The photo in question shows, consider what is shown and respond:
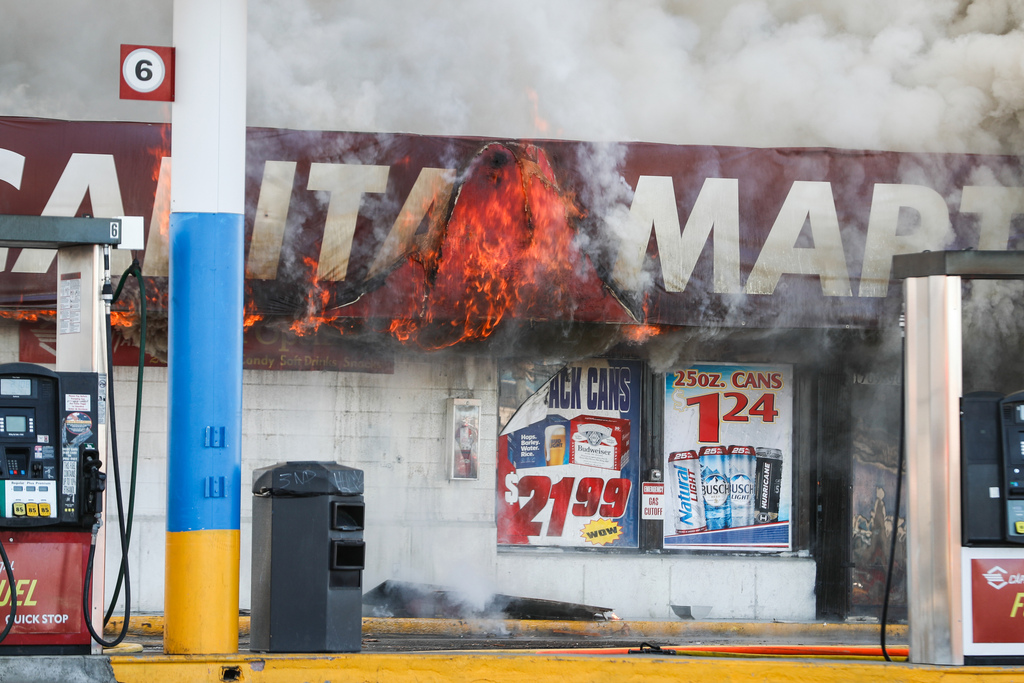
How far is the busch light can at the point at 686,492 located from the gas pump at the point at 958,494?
4765 mm

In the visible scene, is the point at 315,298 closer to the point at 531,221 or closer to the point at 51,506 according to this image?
the point at 531,221

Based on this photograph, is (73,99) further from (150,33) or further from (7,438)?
(7,438)

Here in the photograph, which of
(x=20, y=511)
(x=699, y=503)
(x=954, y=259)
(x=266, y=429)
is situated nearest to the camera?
(x=20, y=511)

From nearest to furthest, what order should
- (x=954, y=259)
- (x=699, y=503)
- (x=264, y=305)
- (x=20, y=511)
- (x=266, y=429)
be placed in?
(x=20, y=511) < (x=954, y=259) < (x=264, y=305) < (x=266, y=429) < (x=699, y=503)

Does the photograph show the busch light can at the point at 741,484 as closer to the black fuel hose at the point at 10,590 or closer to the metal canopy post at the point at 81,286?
the metal canopy post at the point at 81,286

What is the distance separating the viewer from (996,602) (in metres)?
6.15

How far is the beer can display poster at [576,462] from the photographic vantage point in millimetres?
10852

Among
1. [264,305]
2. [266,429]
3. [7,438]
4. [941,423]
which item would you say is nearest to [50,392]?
[7,438]

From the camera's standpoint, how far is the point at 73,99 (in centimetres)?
1089

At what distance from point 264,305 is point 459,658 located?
476cm

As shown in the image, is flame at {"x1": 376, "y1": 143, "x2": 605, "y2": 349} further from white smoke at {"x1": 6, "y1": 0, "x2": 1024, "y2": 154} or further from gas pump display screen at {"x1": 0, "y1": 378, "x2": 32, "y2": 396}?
gas pump display screen at {"x1": 0, "y1": 378, "x2": 32, "y2": 396}

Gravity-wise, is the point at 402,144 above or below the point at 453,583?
above

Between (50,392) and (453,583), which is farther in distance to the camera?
(453,583)

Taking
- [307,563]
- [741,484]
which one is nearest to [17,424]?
[307,563]
